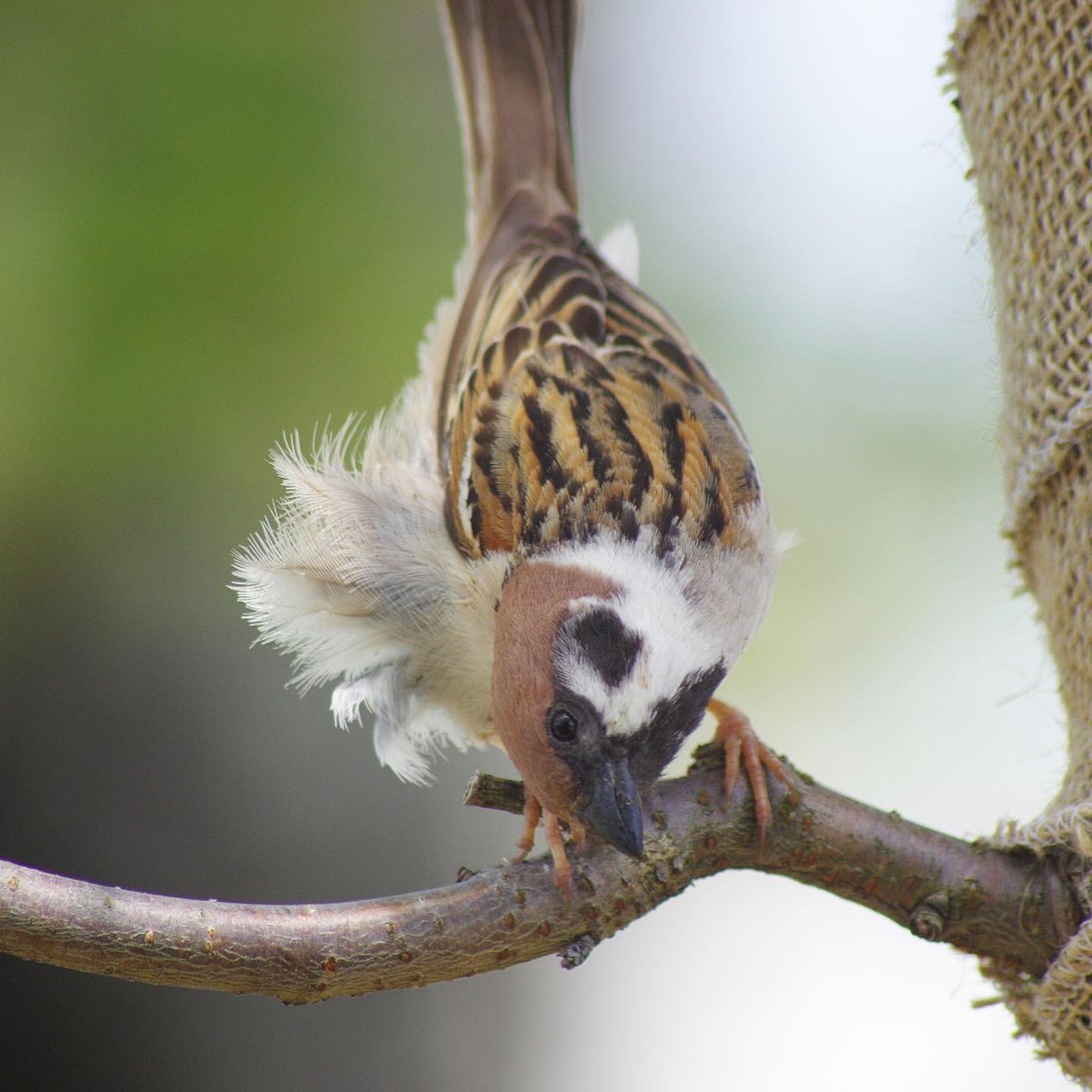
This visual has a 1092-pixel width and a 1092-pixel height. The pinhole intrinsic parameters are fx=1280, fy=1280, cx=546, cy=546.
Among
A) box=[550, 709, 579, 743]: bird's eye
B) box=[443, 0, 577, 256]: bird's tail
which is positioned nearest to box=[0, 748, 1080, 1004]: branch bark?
box=[550, 709, 579, 743]: bird's eye

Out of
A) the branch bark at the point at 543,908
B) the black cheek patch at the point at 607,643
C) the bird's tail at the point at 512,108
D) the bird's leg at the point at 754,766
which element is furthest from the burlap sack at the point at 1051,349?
the bird's tail at the point at 512,108

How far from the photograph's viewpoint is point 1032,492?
1717 millimetres

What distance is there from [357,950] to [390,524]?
3.55 ft

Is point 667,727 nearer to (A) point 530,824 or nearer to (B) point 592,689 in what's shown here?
(B) point 592,689

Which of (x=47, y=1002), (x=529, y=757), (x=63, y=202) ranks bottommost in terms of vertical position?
(x=529, y=757)

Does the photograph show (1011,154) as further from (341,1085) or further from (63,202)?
(341,1085)

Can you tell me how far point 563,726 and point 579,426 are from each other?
0.64 m

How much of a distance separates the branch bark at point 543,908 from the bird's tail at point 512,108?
5.43 ft

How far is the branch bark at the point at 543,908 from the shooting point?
4.21ft

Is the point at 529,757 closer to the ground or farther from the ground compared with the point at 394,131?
closer to the ground

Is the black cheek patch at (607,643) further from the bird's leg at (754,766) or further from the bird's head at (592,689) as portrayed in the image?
the bird's leg at (754,766)

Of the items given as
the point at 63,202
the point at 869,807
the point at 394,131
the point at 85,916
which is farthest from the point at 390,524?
the point at 394,131

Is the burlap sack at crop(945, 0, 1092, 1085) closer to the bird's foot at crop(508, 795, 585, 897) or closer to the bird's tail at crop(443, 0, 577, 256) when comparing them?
the bird's foot at crop(508, 795, 585, 897)

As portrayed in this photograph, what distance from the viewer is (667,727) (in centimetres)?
183
